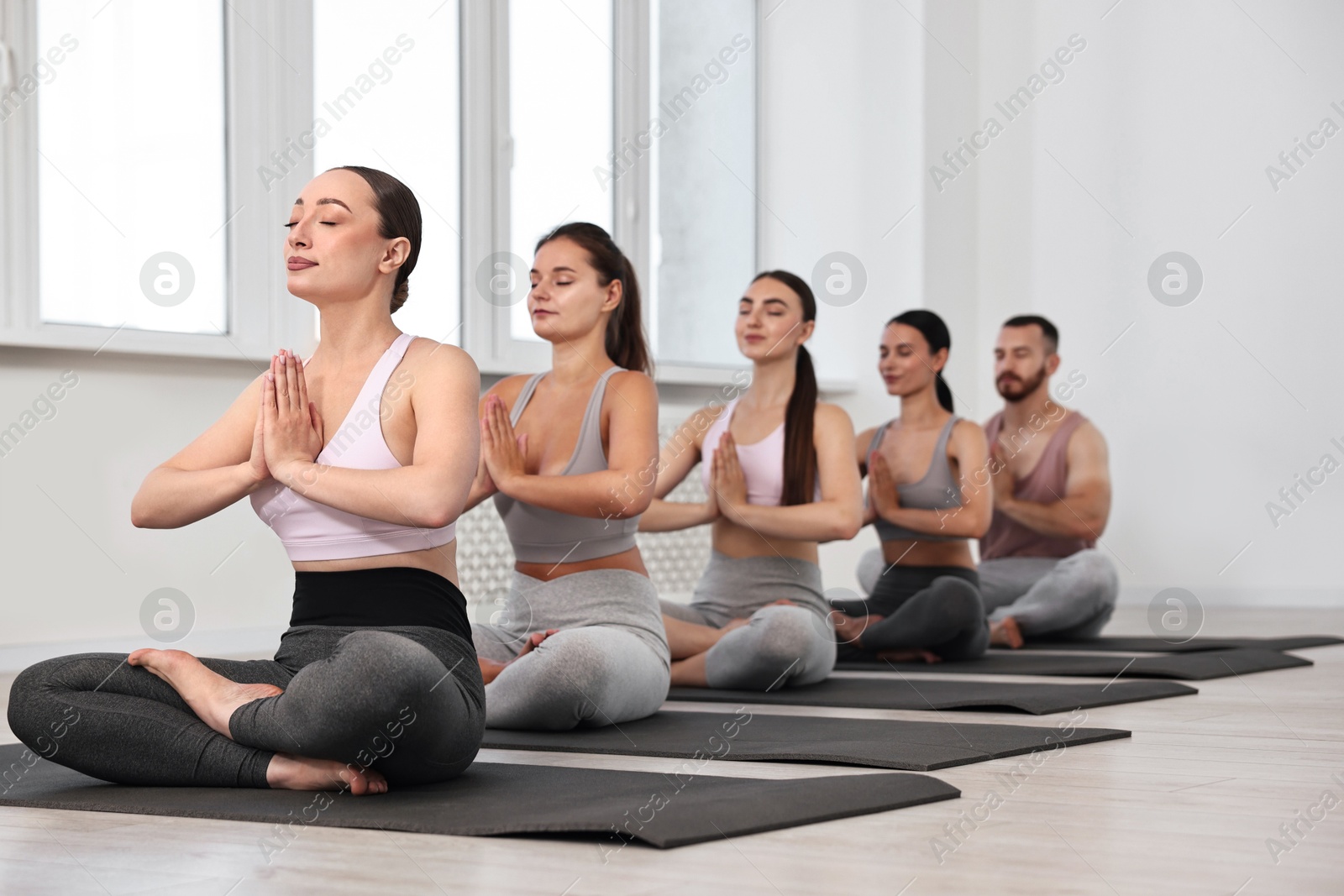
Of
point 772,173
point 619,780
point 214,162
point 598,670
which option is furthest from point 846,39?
point 619,780

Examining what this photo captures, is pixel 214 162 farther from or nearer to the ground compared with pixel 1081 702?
farther from the ground

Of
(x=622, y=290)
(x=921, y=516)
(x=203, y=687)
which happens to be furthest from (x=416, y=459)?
(x=921, y=516)

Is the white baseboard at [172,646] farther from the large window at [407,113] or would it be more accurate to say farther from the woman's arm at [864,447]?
the woman's arm at [864,447]

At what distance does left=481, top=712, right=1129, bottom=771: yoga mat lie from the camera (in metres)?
2.05

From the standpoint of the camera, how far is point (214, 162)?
13.7 feet

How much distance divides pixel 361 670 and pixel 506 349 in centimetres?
346

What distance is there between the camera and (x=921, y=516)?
3.77 m

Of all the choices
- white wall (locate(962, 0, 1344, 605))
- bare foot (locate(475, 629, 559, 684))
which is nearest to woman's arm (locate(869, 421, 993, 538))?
bare foot (locate(475, 629, 559, 684))

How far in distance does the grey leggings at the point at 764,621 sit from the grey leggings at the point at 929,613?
17.9 inches

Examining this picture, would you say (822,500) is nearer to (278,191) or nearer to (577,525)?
(577,525)

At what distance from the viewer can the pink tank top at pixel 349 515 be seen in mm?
1850

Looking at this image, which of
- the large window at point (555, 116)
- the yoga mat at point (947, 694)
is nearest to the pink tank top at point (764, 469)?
the yoga mat at point (947, 694)

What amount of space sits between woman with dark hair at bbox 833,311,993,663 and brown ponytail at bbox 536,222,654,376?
3.78 ft

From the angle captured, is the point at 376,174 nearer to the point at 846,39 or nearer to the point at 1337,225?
the point at 846,39
